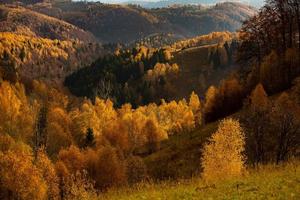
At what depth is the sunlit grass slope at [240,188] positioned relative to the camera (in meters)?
22.5

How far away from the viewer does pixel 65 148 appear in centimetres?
14175

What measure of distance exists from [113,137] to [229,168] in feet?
331

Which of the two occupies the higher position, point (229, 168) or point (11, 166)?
point (229, 168)

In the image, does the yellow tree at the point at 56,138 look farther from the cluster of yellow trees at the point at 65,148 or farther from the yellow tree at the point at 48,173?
the yellow tree at the point at 48,173

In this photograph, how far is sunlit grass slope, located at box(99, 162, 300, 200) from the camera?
73.9ft

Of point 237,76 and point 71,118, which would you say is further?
point 71,118

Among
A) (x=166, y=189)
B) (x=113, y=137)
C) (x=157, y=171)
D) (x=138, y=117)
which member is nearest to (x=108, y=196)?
(x=166, y=189)

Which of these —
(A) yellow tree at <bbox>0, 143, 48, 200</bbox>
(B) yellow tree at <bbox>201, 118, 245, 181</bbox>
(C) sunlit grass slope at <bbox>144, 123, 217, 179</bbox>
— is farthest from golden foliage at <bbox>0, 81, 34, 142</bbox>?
(B) yellow tree at <bbox>201, 118, 245, 181</bbox>

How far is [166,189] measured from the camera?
27.5m

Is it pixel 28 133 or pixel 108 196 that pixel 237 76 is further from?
pixel 108 196

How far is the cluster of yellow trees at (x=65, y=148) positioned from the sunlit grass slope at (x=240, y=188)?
42.4m

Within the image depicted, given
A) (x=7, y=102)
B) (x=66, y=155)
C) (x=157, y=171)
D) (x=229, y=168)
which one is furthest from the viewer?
(x=7, y=102)

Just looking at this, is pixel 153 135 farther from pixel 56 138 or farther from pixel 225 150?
pixel 225 150

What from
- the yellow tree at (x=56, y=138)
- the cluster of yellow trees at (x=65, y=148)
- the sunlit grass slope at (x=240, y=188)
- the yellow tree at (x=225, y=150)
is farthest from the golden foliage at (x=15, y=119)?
the sunlit grass slope at (x=240, y=188)
